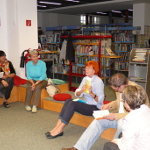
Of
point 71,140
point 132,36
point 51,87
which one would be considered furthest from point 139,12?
point 71,140

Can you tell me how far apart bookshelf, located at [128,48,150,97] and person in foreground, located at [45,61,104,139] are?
2347mm

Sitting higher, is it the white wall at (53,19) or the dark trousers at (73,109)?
the white wall at (53,19)

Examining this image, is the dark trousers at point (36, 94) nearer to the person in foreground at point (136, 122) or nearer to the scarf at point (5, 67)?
the scarf at point (5, 67)

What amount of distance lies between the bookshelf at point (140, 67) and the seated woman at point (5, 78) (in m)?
2.81

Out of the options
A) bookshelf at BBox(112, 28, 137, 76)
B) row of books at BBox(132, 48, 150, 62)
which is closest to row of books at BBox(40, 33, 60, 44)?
bookshelf at BBox(112, 28, 137, 76)

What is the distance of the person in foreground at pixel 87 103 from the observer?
11.1ft

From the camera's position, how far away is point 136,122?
192cm

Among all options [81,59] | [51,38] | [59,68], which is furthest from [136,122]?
[51,38]

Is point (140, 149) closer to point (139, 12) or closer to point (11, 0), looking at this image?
point (11, 0)

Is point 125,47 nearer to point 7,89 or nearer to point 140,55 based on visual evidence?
point 140,55

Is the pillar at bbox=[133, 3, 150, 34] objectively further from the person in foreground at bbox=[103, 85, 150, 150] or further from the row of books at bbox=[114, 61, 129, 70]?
the person in foreground at bbox=[103, 85, 150, 150]

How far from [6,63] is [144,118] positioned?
4.00 m

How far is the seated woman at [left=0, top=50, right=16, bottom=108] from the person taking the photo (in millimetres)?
5004

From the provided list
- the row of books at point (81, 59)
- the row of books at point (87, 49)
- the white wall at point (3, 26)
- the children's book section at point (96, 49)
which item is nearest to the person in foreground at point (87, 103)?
the children's book section at point (96, 49)
